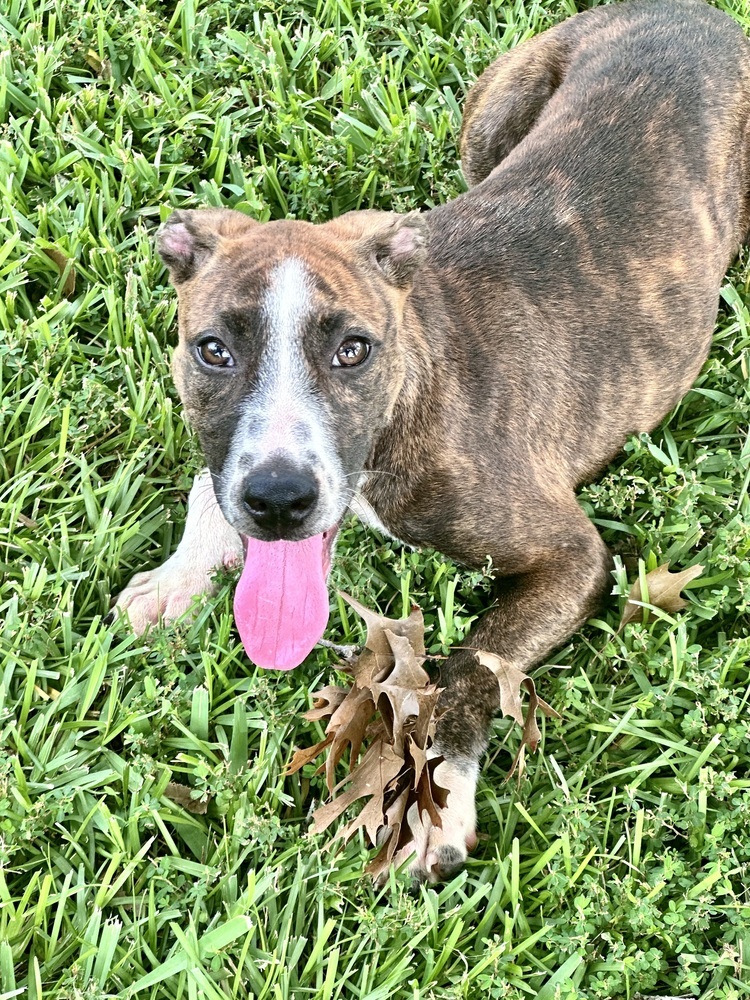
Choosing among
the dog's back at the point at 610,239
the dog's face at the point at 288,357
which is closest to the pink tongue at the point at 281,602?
the dog's face at the point at 288,357

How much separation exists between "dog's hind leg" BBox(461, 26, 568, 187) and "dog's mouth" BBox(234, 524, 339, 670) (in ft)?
8.17

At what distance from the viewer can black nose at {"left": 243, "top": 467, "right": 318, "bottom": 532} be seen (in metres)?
2.89

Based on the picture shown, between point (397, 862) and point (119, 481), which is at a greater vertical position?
point (119, 481)

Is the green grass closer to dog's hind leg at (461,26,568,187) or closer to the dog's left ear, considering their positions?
dog's hind leg at (461,26,568,187)

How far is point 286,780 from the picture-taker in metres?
3.48

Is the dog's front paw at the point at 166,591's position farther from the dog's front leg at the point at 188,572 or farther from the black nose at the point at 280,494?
the black nose at the point at 280,494

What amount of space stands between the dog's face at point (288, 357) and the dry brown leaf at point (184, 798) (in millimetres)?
982

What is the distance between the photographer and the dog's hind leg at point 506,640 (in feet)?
11.1

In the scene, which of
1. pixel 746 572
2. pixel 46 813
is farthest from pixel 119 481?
pixel 746 572

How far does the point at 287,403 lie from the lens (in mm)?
2992

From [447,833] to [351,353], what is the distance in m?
1.68

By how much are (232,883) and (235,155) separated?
3.45 meters

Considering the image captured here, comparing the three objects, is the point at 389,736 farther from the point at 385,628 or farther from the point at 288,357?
the point at 288,357

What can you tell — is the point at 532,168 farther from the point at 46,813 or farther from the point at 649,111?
the point at 46,813
